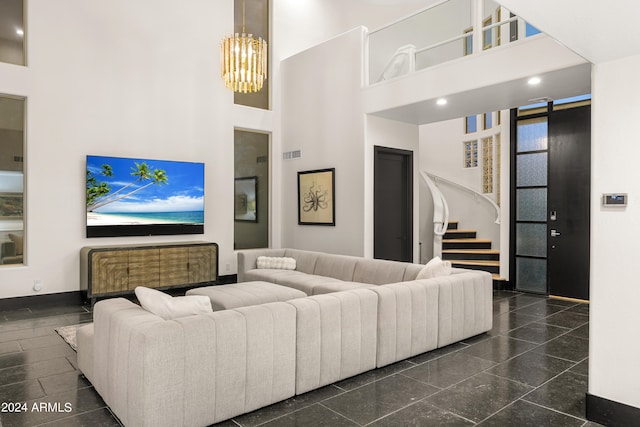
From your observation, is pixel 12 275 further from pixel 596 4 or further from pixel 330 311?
pixel 596 4

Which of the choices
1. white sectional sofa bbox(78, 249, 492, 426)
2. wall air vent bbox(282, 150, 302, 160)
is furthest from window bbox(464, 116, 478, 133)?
white sectional sofa bbox(78, 249, 492, 426)

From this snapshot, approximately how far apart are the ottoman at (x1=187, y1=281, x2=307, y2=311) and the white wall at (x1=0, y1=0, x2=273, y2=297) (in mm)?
2543

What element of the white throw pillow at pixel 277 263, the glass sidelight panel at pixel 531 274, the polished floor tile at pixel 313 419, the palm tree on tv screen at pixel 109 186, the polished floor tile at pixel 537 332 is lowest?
the polished floor tile at pixel 313 419

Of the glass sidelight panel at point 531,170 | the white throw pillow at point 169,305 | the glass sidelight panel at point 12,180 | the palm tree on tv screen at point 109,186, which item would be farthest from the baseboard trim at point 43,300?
the glass sidelight panel at point 531,170

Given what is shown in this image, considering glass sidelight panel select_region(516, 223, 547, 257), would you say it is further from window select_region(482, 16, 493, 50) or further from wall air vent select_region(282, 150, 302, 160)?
wall air vent select_region(282, 150, 302, 160)

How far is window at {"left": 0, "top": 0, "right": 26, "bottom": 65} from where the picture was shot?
5.44 m

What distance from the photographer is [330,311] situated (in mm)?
2980

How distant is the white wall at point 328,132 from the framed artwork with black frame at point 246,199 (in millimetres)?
532

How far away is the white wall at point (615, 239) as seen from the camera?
8.19 feet

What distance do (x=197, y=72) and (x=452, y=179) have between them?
509 cm

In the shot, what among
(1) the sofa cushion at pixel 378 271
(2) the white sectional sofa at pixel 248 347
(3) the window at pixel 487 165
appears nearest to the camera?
(2) the white sectional sofa at pixel 248 347

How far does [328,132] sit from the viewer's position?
695 centimetres

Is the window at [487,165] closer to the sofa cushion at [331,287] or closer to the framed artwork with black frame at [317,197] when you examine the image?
the framed artwork with black frame at [317,197]

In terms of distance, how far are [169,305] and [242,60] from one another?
3395 mm
